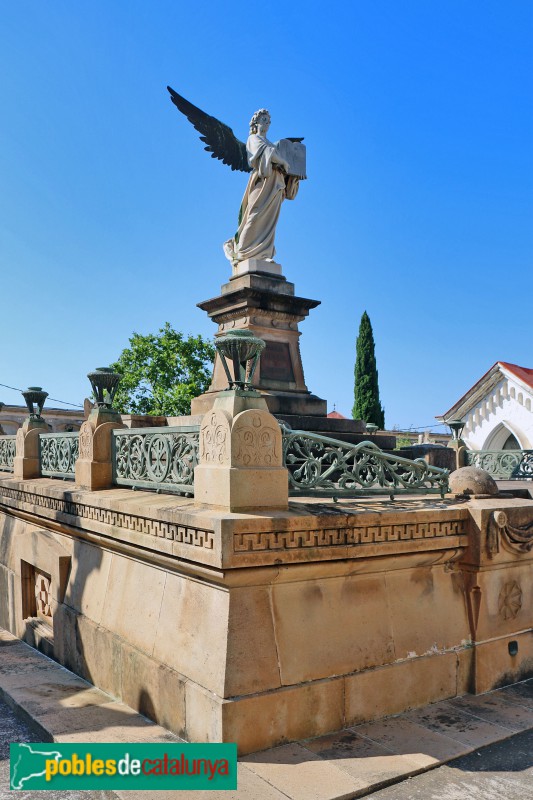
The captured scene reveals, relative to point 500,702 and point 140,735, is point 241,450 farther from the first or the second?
point 500,702

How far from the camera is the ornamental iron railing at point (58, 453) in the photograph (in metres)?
8.08

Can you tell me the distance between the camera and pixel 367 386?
34.3 meters

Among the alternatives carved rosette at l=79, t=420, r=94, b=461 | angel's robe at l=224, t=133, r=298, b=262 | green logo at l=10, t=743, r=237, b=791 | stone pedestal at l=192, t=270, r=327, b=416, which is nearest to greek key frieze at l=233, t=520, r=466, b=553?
green logo at l=10, t=743, r=237, b=791

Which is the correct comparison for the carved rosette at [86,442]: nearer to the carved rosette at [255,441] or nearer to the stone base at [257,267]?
the carved rosette at [255,441]

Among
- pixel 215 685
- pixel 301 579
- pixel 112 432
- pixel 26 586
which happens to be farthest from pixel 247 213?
pixel 215 685

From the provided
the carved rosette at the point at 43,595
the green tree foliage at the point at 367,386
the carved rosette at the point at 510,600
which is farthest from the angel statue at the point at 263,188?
the green tree foliage at the point at 367,386

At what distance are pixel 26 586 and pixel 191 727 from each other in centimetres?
453

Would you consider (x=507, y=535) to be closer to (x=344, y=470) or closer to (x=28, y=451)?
(x=344, y=470)

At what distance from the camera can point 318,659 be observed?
4727 mm

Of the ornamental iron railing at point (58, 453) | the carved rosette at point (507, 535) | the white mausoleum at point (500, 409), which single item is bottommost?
the carved rosette at point (507, 535)

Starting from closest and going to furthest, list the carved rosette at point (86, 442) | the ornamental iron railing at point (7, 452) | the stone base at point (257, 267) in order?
the carved rosette at point (86, 442)
the stone base at point (257, 267)
the ornamental iron railing at point (7, 452)

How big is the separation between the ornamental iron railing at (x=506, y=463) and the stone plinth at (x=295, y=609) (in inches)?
302

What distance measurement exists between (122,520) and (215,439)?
61.7 inches

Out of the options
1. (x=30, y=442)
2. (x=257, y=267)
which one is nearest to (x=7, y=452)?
(x=30, y=442)
